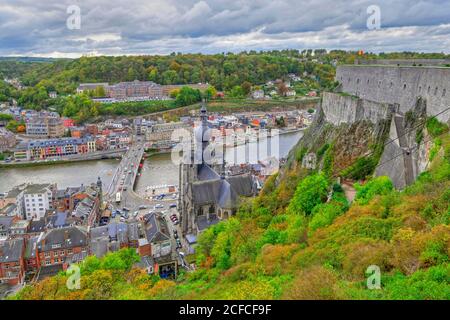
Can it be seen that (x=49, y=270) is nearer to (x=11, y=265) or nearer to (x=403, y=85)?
(x=11, y=265)

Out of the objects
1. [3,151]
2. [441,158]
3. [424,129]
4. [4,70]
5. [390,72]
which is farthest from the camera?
[4,70]

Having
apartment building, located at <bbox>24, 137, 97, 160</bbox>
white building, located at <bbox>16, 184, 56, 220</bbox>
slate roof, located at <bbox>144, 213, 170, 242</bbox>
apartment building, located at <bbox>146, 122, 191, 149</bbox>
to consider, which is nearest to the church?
slate roof, located at <bbox>144, 213, 170, 242</bbox>

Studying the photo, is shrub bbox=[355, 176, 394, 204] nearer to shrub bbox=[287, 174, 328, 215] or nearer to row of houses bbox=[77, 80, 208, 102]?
shrub bbox=[287, 174, 328, 215]

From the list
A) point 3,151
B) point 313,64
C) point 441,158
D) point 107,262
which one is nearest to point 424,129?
point 441,158

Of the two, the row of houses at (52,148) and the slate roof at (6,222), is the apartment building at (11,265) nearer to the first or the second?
the slate roof at (6,222)

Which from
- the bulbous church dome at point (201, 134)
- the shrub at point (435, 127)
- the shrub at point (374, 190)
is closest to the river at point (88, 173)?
the bulbous church dome at point (201, 134)

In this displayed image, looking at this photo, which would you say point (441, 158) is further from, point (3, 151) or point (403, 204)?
point (3, 151)
